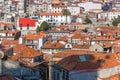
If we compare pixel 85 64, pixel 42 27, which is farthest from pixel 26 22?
pixel 85 64

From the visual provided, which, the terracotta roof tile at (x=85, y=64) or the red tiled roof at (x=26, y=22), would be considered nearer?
the terracotta roof tile at (x=85, y=64)

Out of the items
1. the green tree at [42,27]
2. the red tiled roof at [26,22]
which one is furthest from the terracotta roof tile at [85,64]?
the red tiled roof at [26,22]

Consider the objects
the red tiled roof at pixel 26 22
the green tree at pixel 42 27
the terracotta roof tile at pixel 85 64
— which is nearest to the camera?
the terracotta roof tile at pixel 85 64

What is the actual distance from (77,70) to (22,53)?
12327 mm

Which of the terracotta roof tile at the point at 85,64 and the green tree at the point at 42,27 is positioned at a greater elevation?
→ the terracotta roof tile at the point at 85,64

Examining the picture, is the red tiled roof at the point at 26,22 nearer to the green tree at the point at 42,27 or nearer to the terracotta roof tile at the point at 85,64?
the green tree at the point at 42,27

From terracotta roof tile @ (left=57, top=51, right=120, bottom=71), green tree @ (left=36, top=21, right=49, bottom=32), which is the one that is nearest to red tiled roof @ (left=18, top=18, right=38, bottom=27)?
green tree @ (left=36, top=21, right=49, bottom=32)

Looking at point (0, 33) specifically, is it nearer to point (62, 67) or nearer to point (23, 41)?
point (23, 41)

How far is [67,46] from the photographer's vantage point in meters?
45.9

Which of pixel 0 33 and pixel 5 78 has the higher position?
pixel 5 78

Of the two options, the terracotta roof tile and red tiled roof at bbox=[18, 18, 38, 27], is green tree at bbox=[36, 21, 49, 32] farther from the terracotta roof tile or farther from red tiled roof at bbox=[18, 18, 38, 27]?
the terracotta roof tile

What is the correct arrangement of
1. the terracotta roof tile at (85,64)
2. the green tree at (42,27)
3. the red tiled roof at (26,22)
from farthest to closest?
1. the red tiled roof at (26,22)
2. the green tree at (42,27)
3. the terracotta roof tile at (85,64)

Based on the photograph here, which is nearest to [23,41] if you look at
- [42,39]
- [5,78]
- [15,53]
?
[42,39]

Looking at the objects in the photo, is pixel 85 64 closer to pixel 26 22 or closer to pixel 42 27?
pixel 42 27
